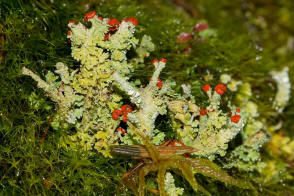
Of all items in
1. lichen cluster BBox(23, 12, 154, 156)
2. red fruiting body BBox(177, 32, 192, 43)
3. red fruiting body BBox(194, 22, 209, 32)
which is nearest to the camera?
lichen cluster BBox(23, 12, 154, 156)

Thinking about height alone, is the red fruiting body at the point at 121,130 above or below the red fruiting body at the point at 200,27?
below

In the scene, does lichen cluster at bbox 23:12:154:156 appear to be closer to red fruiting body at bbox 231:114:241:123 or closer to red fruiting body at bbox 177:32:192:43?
red fruiting body at bbox 231:114:241:123

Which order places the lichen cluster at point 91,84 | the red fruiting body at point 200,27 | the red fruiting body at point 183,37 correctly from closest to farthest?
the lichen cluster at point 91,84, the red fruiting body at point 183,37, the red fruiting body at point 200,27

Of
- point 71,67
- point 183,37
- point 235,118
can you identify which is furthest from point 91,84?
point 183,37

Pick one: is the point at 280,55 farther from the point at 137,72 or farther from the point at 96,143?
the point at 96,143

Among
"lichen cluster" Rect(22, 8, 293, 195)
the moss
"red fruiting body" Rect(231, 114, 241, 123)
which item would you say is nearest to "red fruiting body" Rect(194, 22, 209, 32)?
the moss

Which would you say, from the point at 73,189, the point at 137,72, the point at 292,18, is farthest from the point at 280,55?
the point at 73,189

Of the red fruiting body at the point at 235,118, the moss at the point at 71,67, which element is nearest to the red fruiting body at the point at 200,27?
the moss at the point at 71,67

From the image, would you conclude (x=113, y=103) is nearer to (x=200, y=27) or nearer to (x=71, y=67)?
(x=71, y=67)

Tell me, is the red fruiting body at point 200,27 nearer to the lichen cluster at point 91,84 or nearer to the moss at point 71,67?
the moss at point 71,67

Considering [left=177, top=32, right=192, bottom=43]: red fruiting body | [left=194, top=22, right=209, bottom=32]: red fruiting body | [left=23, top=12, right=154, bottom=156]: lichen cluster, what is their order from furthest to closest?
1. [left=194, top=22, right=209, bottom=32]: red fruiting body
2. [left=177, top=32, right=192, bottom=43]: red fruiting body
3. [left=23, top=12, right=154, bottom=156]: lichen cluster

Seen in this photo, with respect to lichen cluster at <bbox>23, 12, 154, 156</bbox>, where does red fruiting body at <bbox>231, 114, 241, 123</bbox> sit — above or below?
below

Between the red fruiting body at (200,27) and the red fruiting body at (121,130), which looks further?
the red fruiting body at (200,27)

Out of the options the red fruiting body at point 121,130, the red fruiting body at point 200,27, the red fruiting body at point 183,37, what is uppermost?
the red fruiting body at point 200,27
